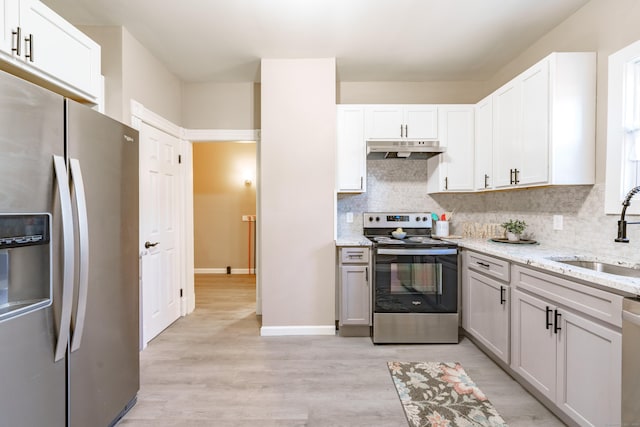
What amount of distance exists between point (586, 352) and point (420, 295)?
1.33 m

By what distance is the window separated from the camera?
1.84 m

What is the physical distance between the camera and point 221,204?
5.59m

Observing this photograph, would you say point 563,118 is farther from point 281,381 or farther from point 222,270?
point 222,270

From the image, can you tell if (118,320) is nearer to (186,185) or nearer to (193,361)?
(193,361)

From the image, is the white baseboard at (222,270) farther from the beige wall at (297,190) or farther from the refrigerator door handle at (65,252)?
the refrigerator door handle at (65,252)

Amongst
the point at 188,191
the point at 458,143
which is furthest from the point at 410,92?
the point at 188,191

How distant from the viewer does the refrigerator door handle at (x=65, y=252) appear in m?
1.24

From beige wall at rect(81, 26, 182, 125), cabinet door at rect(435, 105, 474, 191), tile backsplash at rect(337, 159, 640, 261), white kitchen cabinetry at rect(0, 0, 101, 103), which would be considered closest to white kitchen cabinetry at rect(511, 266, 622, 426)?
tile backsplash at rect(337, 159, 640, 261)

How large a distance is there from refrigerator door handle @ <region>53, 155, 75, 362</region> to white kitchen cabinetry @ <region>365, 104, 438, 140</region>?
2.51m

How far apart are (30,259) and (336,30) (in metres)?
2.48

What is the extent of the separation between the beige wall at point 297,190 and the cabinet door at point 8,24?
1.78m

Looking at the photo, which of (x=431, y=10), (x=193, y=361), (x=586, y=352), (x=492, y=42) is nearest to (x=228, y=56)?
(x=431, y=10)

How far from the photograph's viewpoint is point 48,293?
1215 millimetres

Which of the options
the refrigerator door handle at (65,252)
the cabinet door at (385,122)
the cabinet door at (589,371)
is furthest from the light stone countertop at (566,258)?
the refrigerator door handle at (65,252)
